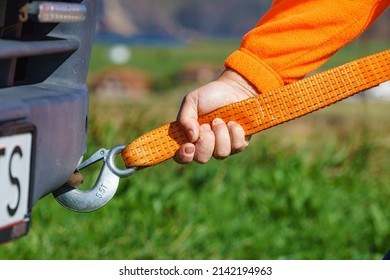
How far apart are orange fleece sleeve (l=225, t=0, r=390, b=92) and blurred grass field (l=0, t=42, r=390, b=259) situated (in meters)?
2.35

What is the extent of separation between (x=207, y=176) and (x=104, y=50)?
7.22 ft

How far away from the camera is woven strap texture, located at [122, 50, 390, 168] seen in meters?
2.58

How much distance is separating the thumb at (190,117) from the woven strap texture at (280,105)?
0.03 m

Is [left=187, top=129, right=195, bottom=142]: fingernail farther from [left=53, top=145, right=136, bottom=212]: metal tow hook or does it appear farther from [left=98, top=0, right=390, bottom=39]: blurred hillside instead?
[left=98, top=0, right=390, bottom=39]: blurred hillside

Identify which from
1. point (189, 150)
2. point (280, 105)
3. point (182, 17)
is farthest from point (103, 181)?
point (182, 17)

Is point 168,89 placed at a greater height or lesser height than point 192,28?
lesser

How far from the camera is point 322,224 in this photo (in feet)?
18.4

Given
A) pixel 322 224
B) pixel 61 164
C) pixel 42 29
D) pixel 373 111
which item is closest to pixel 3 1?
pixel 42 29

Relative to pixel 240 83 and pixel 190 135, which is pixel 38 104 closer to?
pixel 190 135

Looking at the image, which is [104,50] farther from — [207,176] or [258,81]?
[258,81]

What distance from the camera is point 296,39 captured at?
264cm

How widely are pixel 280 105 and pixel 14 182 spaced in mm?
702

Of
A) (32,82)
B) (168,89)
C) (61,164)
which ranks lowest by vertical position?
(61,164)

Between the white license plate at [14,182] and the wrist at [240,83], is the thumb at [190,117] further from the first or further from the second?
the white license plate at [14,182]
